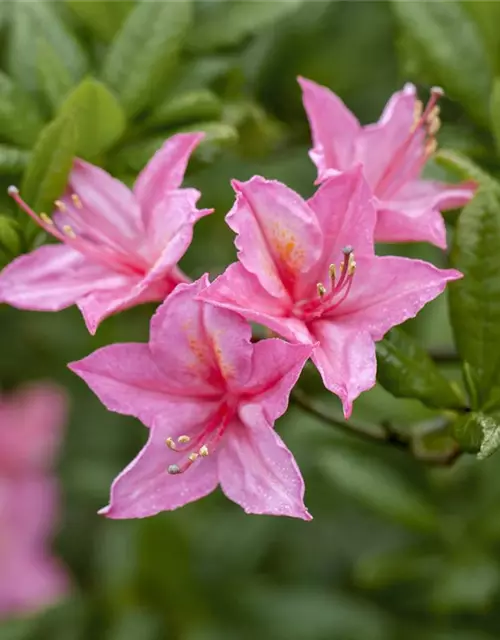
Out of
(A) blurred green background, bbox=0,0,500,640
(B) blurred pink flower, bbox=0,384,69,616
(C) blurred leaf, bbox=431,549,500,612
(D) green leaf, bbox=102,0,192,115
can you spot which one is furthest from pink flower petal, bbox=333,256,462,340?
(B) blurred pink flower, bbox=0,384,69,616

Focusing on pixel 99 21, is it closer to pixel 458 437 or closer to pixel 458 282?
pixel 458 282

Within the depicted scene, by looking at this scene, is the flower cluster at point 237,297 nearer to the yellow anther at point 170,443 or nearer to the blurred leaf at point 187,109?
the yellow anther at point 170,443

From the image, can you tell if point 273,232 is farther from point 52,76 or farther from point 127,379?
point 52,76

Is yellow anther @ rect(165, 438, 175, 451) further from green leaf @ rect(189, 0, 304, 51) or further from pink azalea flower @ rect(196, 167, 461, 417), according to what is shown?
green leaf @ rect(189, 0, 304, 51)

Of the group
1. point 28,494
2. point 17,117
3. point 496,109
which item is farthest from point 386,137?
point 28,494

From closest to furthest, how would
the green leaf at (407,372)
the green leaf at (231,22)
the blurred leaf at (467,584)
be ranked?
the green leaf at (407,372) < the green leaf at (231,22) < the blurred leaf at (467,584)

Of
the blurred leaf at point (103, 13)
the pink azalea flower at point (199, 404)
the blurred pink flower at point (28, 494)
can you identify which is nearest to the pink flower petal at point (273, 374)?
the pink azalea flower at point (199, 404)
